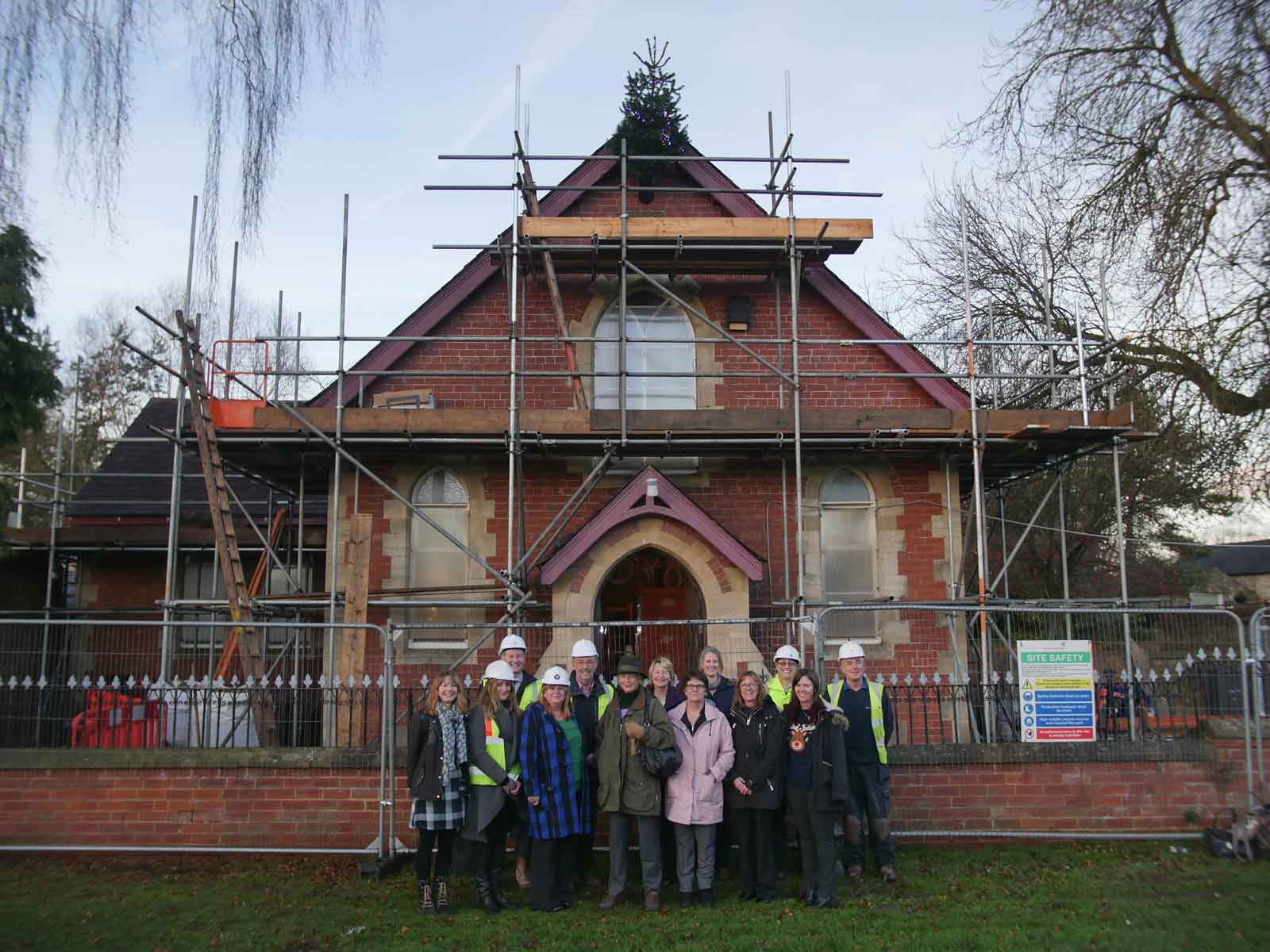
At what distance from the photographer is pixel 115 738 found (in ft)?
34.8

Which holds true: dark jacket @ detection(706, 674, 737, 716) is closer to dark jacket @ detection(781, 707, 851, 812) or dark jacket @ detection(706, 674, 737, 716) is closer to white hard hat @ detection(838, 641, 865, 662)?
dark jacket @ detection(781, 707, 851, 812)

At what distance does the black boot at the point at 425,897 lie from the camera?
26.7 ft

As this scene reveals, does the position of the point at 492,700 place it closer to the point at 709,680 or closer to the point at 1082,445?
the point at 709,680

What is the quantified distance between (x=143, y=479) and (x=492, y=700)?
56.1 feet

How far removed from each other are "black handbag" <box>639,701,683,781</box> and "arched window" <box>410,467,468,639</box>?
261 inches

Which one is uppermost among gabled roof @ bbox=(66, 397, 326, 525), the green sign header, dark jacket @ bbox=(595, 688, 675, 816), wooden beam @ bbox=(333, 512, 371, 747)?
gabled roof @ bbox=(66, 397, 326, 525)

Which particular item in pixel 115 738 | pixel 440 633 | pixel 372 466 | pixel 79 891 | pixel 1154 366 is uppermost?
pixel 1154 366

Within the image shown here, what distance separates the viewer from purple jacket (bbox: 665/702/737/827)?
8.30 metres

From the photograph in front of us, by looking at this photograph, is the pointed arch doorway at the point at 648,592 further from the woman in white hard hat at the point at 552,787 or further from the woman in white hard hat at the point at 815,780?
the woman in white hard hat at the point at 552,787

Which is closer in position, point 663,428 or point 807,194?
point 663,428

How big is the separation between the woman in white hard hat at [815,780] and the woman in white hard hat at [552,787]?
1.59 metres

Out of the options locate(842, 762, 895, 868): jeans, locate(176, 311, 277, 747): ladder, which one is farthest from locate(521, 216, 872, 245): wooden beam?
locate(842, 762, 895, 868): jeans

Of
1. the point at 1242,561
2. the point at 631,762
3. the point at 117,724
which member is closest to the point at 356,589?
the point at 117,724

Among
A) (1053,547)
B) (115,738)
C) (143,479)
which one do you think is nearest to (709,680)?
(115,738)
